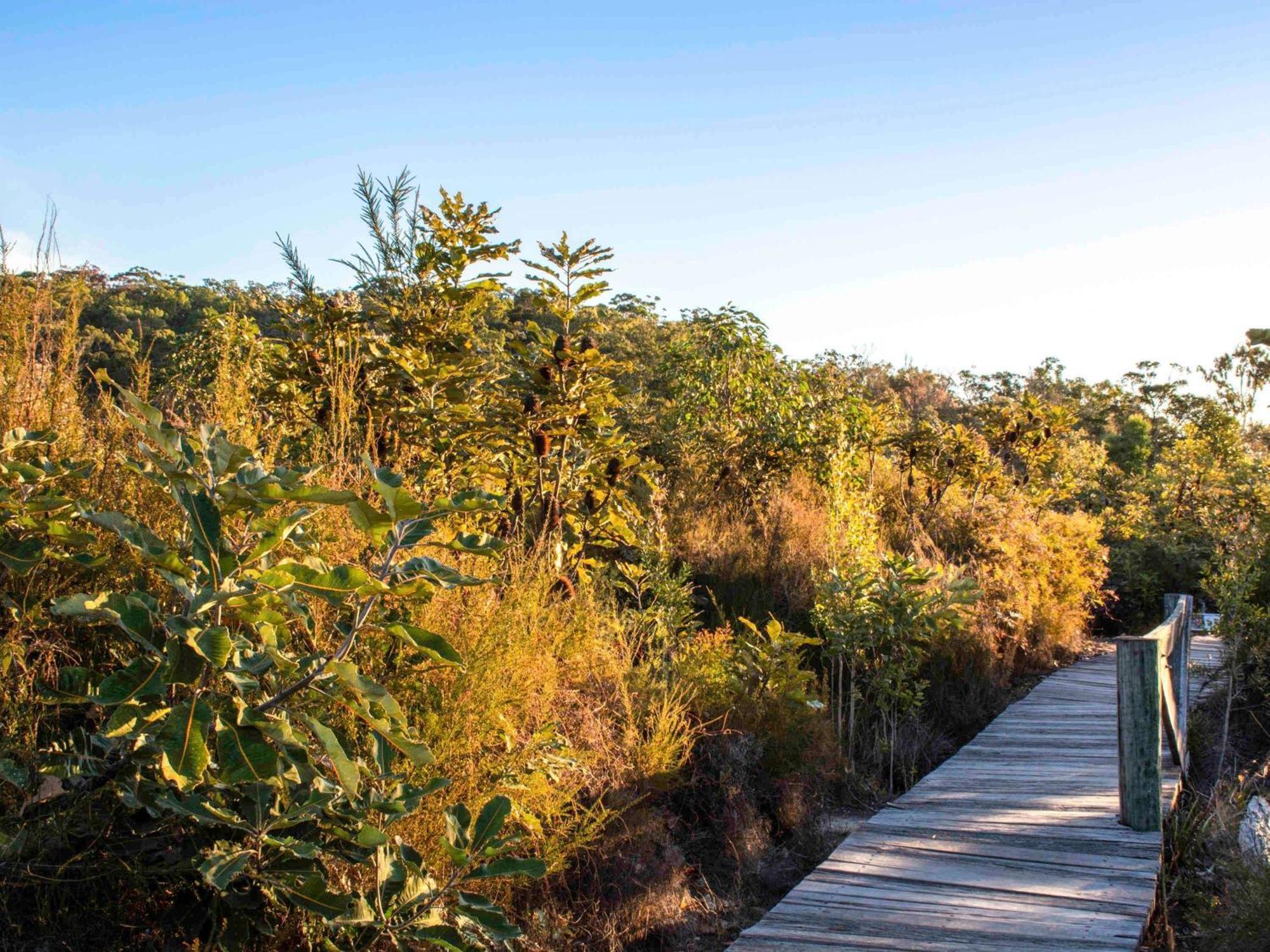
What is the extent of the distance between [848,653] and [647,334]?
58.8 ft

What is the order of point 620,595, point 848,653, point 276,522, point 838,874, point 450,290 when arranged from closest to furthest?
point 276,522, point 838,874, point 450,290, point 848,653, point 620,595

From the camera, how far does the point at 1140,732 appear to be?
424cm

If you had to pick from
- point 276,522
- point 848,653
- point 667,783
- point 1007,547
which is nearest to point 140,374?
point 276,522

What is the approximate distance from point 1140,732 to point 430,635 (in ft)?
11.6

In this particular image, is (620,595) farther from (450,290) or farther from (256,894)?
(256,894)

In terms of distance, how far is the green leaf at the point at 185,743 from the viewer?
5.90 ft

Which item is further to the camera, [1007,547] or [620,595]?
[1007,547]

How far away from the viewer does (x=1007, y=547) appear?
8469mm

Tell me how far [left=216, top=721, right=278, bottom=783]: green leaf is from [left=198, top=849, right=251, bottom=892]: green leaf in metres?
0.24

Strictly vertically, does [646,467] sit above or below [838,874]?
above

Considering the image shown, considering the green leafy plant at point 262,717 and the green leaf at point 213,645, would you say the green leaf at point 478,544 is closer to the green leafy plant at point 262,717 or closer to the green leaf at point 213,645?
the green leafy plant at point 262,717

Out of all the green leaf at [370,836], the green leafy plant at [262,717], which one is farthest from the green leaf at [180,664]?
the green leaf at [370,836]

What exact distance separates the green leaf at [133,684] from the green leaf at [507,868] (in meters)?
0.89

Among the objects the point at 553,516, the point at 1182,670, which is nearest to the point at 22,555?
the point at 553,516
